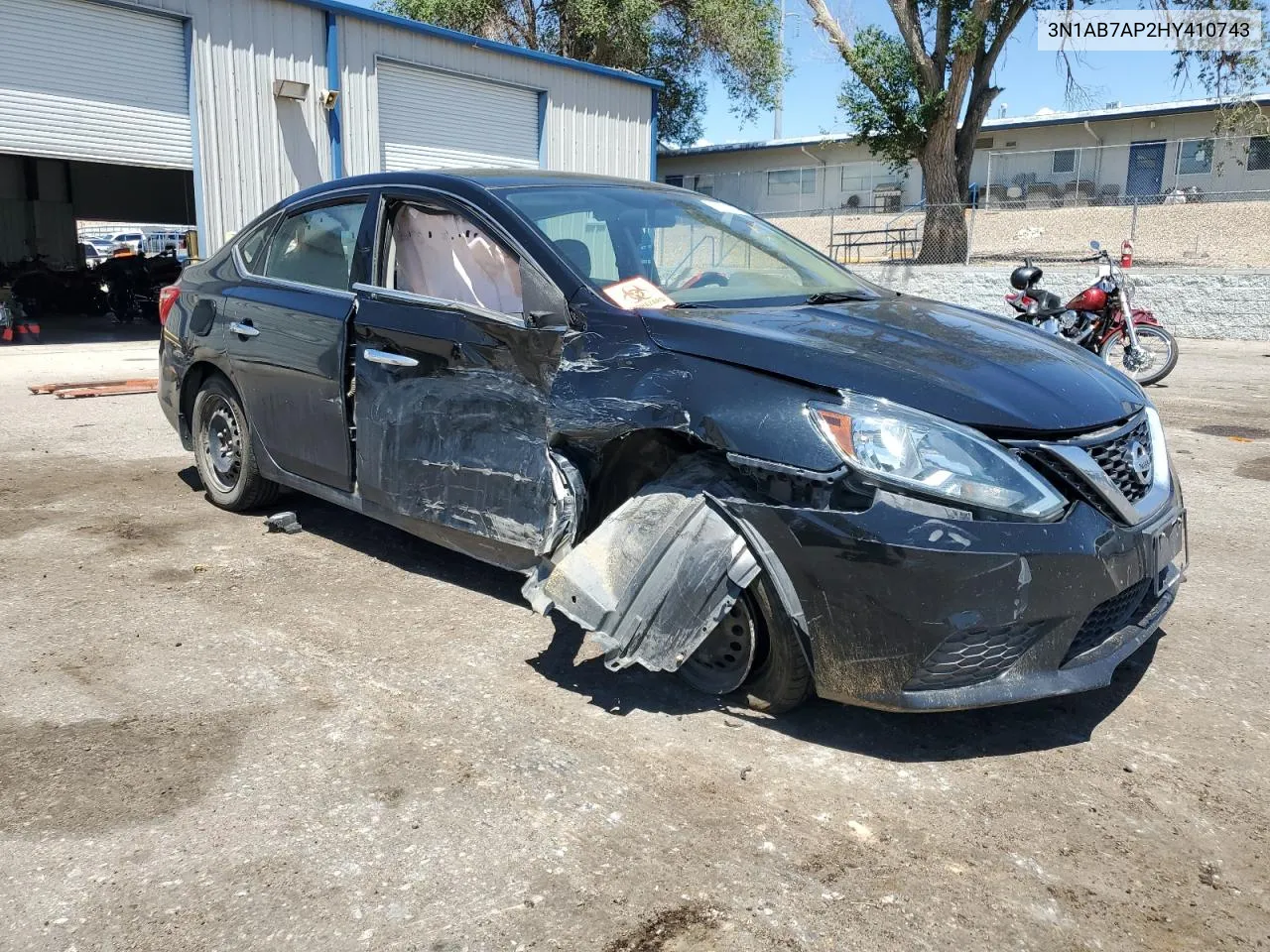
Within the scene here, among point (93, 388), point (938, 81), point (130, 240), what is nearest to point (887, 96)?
point (938, 81)

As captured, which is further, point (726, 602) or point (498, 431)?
point (498, 431)

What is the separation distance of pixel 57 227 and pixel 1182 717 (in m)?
31.9

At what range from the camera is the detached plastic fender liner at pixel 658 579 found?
2.99 metres

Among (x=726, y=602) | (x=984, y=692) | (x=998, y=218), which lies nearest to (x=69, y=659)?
(x=726, y=602)

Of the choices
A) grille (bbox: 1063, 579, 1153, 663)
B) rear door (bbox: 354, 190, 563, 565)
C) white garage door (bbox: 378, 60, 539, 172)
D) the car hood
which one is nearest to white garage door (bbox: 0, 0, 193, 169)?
white garage door (bbox: 378, 60, 539, 172)

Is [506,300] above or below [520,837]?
above

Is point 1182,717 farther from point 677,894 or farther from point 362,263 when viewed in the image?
point 362,263

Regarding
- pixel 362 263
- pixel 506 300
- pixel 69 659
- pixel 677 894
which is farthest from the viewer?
pixel 362 263

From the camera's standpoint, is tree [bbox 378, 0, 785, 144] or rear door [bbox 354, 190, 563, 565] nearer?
rear door [bbox 354, 190, 563, 565]

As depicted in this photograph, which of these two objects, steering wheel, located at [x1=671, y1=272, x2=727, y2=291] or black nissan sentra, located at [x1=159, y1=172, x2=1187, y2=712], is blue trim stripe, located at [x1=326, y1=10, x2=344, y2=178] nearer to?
black nissan sentra, located at [x1=159, y1=172, x2=1187, y2=712]

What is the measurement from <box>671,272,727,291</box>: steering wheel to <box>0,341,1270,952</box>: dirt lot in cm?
137

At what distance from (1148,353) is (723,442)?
9120 millimetres

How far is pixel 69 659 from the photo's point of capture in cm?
368

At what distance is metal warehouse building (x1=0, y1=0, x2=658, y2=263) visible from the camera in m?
13.4
